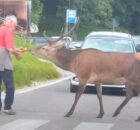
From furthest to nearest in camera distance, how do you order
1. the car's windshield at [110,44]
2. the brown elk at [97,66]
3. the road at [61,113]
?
the car's windshield at [110,44], the brown elk at [97,66], the road at [61,113]

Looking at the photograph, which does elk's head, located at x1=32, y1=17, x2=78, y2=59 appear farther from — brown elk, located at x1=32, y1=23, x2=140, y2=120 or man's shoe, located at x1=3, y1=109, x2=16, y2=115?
man's shoe, located at x1=3, y1=109, x2=16, y2=115

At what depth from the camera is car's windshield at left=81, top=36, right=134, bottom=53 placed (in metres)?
22.2

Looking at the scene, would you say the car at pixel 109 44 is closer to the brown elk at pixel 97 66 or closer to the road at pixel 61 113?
the road at pixel 61 113

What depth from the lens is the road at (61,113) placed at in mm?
14156

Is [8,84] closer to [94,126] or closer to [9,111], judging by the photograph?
[9,111]

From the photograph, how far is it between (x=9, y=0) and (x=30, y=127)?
31684 mm

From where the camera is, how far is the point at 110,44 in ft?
73.3

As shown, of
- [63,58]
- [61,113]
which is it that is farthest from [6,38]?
[61,113]

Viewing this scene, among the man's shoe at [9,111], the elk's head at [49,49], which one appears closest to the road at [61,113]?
the man's shoe at [9,111]

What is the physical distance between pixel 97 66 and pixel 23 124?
8.89ft

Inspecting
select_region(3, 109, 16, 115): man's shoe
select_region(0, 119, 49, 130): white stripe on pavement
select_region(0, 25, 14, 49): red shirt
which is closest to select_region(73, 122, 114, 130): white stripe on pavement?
select_region(0, 119, 49, 130): white stripe on pavement

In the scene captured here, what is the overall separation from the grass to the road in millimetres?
1402

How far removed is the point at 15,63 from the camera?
2495 cm

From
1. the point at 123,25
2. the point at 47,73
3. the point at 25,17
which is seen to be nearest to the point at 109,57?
the point at 47,73
